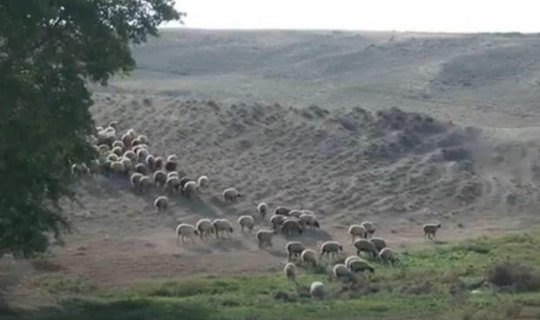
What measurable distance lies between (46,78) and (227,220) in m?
15.7

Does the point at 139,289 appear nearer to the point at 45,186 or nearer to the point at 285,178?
the point at 45,186

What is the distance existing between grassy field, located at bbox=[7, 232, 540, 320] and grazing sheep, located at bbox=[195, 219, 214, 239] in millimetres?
5480

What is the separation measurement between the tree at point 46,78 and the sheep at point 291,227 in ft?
38.9

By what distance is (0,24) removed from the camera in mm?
25000

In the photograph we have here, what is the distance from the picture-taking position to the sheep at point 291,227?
1553 inches

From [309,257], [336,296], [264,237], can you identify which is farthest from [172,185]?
[336,296]

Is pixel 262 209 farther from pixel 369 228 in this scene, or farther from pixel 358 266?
pixel 358 266

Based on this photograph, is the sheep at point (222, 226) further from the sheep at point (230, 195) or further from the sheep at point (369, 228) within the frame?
the sheep at point (230, 195)

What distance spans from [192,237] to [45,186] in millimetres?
9964

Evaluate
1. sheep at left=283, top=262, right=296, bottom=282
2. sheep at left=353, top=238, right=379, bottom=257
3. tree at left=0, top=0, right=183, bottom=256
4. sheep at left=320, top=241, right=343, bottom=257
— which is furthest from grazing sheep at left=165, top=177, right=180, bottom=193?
tree at left=0, top=0, right=183, bottom=256

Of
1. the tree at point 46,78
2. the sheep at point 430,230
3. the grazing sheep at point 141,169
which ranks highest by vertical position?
the tree at point 46,78

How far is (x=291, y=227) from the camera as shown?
39.5 metres

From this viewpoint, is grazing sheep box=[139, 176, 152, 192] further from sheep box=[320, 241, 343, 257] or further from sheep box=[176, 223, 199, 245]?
sheep box=[320, 241, 343, 257]

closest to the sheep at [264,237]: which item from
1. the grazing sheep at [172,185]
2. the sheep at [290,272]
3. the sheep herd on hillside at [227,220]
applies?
the sheep herd on hillside at [227,220]
